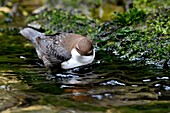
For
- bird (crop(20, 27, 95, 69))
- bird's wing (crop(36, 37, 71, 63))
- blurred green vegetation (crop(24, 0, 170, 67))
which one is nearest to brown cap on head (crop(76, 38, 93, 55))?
bird (crop(20, 27, 95, 69))

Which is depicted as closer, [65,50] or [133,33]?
[65,50]

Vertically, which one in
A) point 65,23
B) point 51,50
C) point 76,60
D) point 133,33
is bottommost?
point 76,60

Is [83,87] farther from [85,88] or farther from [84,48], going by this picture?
[84,48]

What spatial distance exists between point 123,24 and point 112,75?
3048mm

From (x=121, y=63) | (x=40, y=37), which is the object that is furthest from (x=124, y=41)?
(x=40, y=37)

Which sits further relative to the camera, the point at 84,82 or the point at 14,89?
the point at 84,82

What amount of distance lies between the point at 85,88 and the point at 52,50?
4.92 feet

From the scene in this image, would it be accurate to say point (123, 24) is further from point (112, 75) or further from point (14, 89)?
point (14, 89)

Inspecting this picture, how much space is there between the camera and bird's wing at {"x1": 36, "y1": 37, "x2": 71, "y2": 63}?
6765 millimetres

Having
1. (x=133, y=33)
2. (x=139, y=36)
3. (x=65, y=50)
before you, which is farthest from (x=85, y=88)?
(x=133, y=33)

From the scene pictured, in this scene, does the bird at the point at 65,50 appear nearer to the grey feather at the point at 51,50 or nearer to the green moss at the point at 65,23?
the grey feather at the point at 51,50

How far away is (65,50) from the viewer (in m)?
6.78

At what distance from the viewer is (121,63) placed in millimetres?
7406

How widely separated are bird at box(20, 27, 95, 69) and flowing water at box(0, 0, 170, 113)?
215 mm
